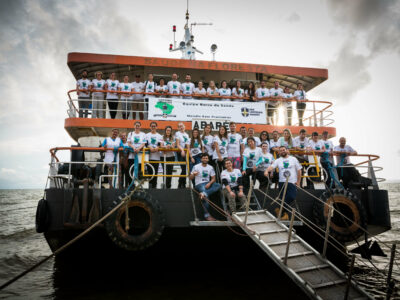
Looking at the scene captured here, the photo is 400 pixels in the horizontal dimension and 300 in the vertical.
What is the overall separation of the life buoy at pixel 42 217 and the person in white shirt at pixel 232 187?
367cm

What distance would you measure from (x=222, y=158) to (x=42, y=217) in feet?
13.6

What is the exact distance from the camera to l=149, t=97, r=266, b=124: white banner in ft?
30.6

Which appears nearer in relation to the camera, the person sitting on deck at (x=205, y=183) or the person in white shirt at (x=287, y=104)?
the person sitting on deck at (x=205, y=183)

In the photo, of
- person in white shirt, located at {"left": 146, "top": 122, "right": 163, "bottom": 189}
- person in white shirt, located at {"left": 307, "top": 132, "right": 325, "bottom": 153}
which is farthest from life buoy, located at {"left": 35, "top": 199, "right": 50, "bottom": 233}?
person in white shirt, located at {"left": 307, "top": 132, "right": 325, "bottom": 153}

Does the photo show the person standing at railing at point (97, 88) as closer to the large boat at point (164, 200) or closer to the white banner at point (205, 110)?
the large boat at point (164, 200)

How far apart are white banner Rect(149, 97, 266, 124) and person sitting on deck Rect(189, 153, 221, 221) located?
336 centimetres

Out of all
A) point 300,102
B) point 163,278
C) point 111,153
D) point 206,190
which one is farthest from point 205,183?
point 300,102

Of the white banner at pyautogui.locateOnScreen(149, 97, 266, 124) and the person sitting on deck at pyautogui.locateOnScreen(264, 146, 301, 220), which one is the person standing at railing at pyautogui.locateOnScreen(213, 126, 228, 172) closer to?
the person sitting on deck at pyautogui.locateOnScreen(264, 146, 301, 220)

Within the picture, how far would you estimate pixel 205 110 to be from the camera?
9.59 meters

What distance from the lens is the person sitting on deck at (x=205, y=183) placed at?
5965mm

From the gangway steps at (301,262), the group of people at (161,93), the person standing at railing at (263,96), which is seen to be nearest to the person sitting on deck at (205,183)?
the gangway steps at (301,262)

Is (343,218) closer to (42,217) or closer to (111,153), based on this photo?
(111,153)

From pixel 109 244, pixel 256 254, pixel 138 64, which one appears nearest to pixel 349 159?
pixel 256 254

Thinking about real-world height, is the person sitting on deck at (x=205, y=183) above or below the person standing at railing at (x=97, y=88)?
below
